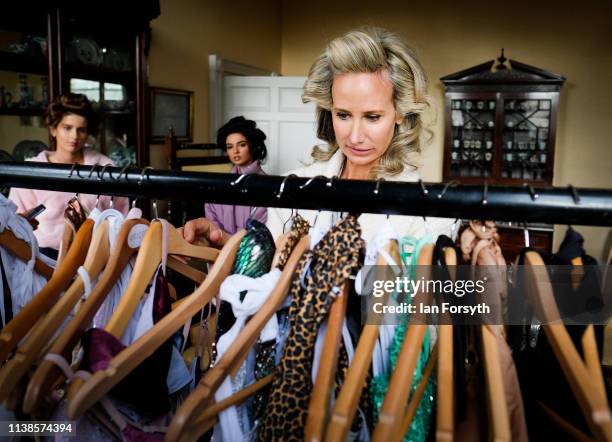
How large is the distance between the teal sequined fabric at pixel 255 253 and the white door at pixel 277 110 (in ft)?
13.0

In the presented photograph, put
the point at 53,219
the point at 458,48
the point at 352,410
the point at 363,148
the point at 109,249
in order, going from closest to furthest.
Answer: the point at 352,410 < the point at 109,249 < the point at 363,148 < the point at 53,219 < the point at 458,48

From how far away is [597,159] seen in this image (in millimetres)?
5117

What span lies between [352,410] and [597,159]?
531 centimetres

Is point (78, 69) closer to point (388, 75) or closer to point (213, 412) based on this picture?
point (388, 75)

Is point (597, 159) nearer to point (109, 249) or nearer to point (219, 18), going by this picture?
point (219, 18)

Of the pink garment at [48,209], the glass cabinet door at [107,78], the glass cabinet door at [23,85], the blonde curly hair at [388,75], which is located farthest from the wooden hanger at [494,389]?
the glass cabinet door at [107,78]

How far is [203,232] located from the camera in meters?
1.37

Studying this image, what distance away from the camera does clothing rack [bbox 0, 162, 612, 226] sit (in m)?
0.72

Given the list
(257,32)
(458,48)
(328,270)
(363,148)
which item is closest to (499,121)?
(458,48)

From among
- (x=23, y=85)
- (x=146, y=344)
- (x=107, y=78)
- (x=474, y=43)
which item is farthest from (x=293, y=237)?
(x=474, y=43)

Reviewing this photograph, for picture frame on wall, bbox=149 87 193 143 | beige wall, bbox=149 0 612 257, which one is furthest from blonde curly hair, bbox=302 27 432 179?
beige wall, bbox=149 0 612 257

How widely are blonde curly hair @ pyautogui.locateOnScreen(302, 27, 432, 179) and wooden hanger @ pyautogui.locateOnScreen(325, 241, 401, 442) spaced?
0.73m

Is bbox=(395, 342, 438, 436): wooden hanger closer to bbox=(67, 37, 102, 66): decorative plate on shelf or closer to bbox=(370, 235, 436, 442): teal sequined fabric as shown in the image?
bbox=(370, 235, 436, 442): teal sequined fabric

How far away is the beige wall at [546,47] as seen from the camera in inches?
199
